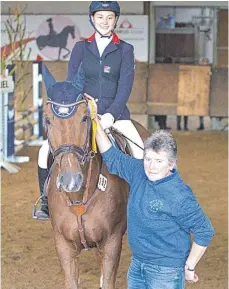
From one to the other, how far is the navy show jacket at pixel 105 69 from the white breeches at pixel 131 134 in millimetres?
350

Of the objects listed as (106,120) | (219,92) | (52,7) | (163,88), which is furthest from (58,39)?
(106,120)

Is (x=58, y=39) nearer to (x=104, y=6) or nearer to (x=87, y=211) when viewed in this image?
(x=104, y=6)

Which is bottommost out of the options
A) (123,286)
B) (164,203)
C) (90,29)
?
(123,286)

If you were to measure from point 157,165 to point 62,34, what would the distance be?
11843 millimetres

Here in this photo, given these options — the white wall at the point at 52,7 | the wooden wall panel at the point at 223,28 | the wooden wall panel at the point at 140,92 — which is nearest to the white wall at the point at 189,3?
the white wall at the point at 52,7

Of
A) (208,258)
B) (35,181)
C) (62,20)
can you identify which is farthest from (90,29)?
(208,258)

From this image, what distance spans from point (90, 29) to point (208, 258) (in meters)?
9.36

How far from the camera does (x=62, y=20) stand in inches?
583

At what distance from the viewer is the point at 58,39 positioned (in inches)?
585

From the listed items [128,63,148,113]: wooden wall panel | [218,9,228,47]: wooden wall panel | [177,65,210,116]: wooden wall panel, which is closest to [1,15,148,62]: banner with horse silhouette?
[128,63,148,113]: wooden wall panel

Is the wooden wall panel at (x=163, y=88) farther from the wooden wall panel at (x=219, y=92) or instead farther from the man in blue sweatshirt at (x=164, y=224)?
the man in blue sweatshirt at (x=164, y=224)

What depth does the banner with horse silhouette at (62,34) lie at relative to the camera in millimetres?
14562

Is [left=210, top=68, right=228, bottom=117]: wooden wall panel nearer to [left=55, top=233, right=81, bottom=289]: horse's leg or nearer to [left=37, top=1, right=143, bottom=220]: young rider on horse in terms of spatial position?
[left=37, top=1, right=143, bottom=220]: young rider on horse

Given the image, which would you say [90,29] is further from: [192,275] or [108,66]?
[192,275]
